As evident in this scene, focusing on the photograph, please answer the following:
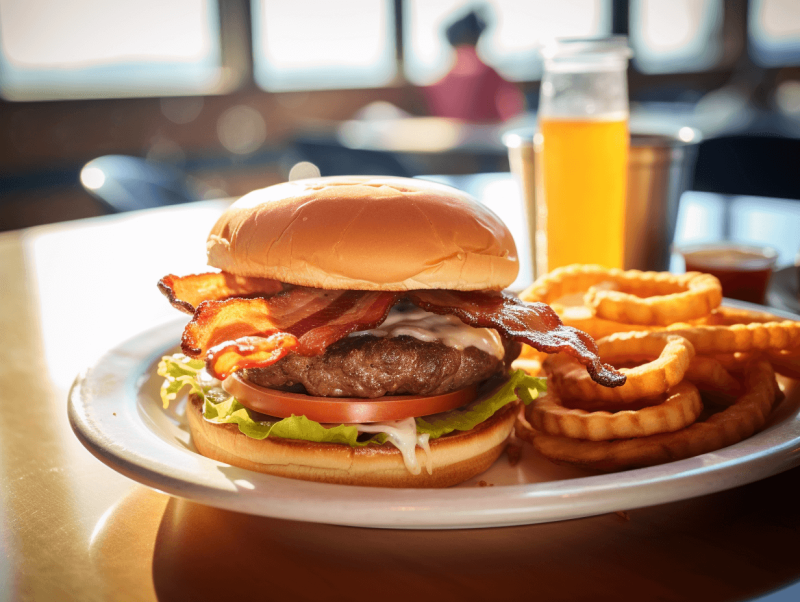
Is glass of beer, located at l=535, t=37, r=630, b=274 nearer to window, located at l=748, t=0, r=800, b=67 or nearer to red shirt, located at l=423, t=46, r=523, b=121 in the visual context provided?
red shirt, located at l=423, t=46, r=523, b=121

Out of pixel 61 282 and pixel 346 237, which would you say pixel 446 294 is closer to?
pixel 346 237

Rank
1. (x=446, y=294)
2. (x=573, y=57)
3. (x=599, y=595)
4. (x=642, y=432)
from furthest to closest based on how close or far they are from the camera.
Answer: (x=573, y=57)
(x=446, y=294)
(x=642, y=432)
(x=599, y=595)

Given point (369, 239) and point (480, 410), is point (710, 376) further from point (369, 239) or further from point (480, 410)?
point (369, 239)

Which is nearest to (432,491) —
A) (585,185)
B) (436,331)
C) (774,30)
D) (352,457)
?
(352,457)

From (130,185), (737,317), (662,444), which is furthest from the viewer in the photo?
(130,185)

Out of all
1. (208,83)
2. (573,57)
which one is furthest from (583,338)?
(208,83)
